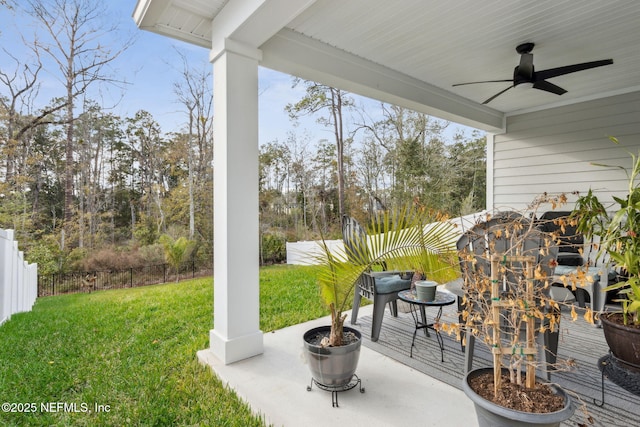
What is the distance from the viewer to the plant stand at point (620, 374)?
164 centimetres

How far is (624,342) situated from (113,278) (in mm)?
8621

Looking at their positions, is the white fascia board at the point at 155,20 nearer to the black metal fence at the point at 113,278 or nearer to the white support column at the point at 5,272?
the white support column at the point at 5,272

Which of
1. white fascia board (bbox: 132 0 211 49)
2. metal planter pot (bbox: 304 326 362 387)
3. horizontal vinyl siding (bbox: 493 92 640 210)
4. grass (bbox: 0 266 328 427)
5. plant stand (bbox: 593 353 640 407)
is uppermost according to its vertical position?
white fascia board (bbox: 132 0 211 49)

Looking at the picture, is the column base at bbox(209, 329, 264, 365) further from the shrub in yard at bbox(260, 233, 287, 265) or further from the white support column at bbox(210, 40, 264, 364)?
the shrub in yard at bbox(260, 233, 287, 265)

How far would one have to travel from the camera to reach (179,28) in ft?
8.77

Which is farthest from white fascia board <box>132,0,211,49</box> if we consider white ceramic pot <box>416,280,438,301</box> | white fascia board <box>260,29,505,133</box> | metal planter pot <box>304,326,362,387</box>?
white ceramic pot <box>416,280,438,301</box>

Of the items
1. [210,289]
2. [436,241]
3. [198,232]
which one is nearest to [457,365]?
[436,241]

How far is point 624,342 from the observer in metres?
1.70

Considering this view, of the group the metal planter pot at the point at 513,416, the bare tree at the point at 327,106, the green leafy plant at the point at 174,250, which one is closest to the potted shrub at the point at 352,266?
the metal planter pot at the point at 513,416

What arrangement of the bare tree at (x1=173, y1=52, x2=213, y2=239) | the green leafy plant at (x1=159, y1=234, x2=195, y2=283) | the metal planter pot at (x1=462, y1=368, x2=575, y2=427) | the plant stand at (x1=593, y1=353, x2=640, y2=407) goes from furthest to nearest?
the bare tree at (x1=173, y1=52, x2=213, y2=239) → the green leafy plant at (x1=159, y1=234, x2=195, y2=283) → the plant stand at (x1=593, y1=353, x2=640, y2=407) → the metal planter pot at (x1=462, y1=368, x2=575, y2=427)

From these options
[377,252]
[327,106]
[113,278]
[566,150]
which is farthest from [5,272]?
[327,106]

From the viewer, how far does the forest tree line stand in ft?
24.0

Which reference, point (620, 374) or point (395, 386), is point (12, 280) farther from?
point (620, 374)

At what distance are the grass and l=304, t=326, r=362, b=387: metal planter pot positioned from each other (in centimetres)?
43
